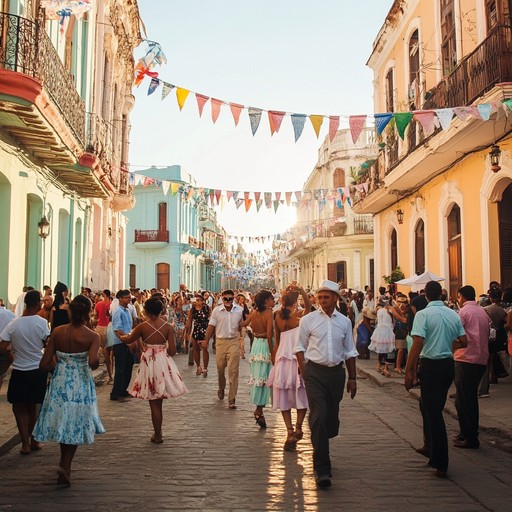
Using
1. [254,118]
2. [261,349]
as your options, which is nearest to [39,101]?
[254,118]

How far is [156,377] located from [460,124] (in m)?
7.88

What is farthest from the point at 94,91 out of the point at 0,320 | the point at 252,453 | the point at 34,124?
the point at 252,453

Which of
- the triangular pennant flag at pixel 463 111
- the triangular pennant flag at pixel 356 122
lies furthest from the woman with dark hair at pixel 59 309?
the triangular pennant flag at pixel 463 111

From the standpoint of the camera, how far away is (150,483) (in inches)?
213

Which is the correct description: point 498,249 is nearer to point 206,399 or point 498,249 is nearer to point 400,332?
point 400,332

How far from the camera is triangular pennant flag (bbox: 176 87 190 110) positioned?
1210cm

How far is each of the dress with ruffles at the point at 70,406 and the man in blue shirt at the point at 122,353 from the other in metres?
4.38

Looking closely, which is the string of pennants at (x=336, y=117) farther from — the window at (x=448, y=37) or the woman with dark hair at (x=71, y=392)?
the woman with dark hair at (x=71, y=392)

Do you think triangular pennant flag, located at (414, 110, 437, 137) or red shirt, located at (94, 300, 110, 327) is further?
red shirt, located at (94, 300, 110, 327)

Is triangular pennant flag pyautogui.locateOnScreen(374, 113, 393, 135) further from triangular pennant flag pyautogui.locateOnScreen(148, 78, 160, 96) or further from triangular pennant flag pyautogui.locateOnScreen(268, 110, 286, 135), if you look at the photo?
triangular pennant flag pyautogui.locateOnScreen(148, 78, 160, 96)

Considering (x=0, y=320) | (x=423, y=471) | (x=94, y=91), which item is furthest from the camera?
(x=94, y=91)

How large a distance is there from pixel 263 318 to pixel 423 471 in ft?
10.6

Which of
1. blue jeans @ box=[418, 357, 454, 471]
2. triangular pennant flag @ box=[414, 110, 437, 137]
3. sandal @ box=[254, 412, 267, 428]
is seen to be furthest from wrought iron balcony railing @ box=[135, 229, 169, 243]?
blue jeans @ box=[418, 357, 454, 471]

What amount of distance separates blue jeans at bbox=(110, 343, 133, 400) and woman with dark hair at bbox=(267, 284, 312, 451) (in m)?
3.41
